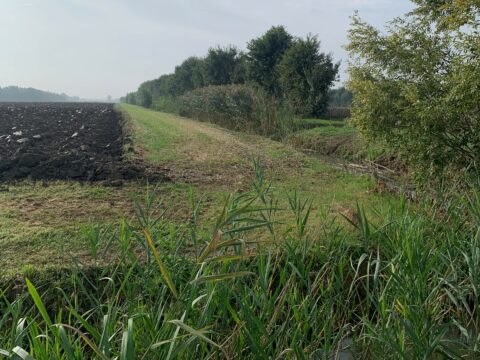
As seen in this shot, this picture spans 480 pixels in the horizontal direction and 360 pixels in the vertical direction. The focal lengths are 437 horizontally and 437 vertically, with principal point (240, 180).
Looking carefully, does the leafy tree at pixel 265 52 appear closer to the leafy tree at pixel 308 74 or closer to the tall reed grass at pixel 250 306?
the leafy tree at pixel 308 74

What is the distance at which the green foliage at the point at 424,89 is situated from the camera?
4.75 metres

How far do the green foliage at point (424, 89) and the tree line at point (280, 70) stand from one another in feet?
31.1

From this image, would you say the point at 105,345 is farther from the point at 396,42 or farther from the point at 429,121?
the point at 396,42

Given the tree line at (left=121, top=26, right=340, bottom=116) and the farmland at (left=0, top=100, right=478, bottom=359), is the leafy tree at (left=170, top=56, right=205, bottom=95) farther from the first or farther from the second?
the farmland at (left=0, top=100, right=478, bottom=359)

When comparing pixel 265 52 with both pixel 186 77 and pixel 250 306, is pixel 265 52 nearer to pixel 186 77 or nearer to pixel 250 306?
pixel 186 77

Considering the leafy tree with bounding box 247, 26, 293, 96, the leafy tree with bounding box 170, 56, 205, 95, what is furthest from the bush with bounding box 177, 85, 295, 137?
the leafy tree with bounding box 170, 56, 205, 95

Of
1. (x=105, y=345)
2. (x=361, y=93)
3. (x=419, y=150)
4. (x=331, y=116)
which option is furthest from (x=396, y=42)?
(x=331, y=116)

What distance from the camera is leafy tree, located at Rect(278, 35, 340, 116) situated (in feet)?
65.8

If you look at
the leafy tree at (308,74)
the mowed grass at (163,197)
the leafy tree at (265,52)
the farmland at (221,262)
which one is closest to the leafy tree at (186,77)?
the leafy tree at (265,52)

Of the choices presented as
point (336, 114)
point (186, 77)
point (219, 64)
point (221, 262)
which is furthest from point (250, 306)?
point (186, 77)

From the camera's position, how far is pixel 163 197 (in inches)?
101

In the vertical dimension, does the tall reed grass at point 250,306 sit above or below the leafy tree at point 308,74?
below

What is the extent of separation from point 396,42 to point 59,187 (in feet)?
16.8

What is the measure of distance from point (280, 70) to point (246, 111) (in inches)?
193
